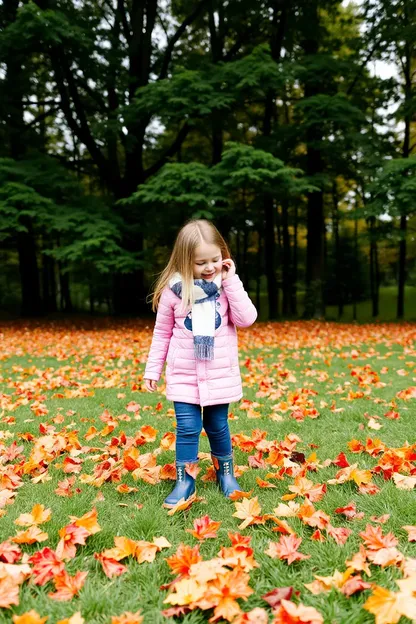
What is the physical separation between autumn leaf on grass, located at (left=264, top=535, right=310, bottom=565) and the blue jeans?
0.78 m

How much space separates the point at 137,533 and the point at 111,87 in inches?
647

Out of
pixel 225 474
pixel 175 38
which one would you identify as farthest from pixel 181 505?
pixel 175 38

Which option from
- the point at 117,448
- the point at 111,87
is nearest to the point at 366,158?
the point at 111,87

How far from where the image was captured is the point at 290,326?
43.9 ft

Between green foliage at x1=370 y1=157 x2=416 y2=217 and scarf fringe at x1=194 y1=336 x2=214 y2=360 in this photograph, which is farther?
green foliage at x1=370 y1=157 x2=416 y2=217

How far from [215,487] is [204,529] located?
0.64 m

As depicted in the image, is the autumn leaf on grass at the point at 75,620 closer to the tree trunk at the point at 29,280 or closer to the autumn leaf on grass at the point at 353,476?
the autumn leaf on grass at the point at 353,476

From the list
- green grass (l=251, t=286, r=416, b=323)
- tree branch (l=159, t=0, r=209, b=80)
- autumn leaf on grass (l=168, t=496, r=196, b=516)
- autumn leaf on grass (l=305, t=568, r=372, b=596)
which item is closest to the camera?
autumn leaf on grass (l=305, t=568, r=372, b=596)

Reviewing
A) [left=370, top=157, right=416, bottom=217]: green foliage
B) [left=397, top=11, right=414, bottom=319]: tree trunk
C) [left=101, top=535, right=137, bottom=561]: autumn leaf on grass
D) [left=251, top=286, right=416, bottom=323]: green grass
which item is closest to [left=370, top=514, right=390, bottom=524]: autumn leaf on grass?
[left=101, top=535, right=137, bottom=561]: autumn leaf on grass

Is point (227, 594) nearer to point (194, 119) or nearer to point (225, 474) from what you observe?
point (225, 474)

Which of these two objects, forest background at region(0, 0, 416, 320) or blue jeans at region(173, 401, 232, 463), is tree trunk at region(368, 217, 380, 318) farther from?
blue jeans at region(173, 401, 232, 463)

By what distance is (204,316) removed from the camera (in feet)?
8.54

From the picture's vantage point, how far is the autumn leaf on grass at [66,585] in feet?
5.57

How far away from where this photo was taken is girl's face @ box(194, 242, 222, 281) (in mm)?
2584
